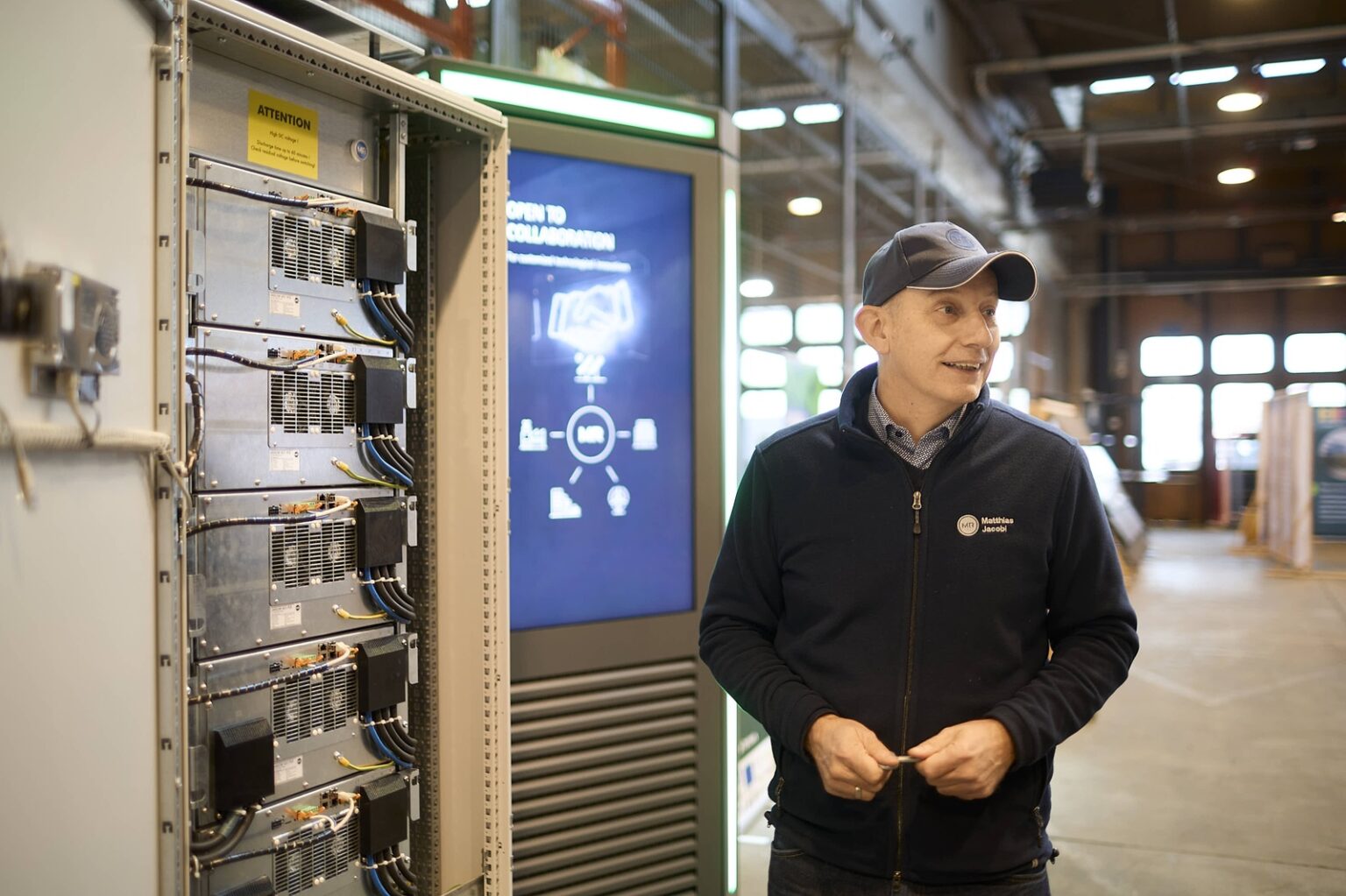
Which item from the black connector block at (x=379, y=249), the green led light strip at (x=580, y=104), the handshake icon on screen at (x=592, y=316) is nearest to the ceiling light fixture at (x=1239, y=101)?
the green led light strip at (x=580, y=104)

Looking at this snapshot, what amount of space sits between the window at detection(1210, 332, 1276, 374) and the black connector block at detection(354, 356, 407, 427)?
57.9 ft

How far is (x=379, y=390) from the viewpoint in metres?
2.20

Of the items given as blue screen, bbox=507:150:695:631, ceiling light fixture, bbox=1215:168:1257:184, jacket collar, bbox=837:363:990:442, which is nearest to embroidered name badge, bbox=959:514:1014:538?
jacket collar, bbox=837:363:990:442

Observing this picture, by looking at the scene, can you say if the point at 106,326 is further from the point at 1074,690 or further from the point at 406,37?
the point at 406,37

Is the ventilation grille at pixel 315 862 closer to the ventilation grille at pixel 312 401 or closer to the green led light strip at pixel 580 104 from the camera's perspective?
the ventilation grille at pixel 312 401

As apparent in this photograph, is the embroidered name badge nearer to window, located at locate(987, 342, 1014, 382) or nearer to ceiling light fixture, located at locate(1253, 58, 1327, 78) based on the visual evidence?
ceiling light fixture, located at locate(1253, 58, 1327, 78)

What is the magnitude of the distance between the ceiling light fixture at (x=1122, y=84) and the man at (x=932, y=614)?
1009cm

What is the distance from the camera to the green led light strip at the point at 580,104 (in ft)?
8.91

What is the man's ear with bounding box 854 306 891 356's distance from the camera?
1.65 m

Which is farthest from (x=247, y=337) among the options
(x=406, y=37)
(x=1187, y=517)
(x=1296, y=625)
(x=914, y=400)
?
(x=1187, y=517)

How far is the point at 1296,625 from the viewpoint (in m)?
8.51

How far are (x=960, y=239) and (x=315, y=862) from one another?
1.67m

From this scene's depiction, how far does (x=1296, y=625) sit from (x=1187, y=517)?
998cm

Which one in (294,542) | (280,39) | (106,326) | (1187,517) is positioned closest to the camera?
(106,326)
